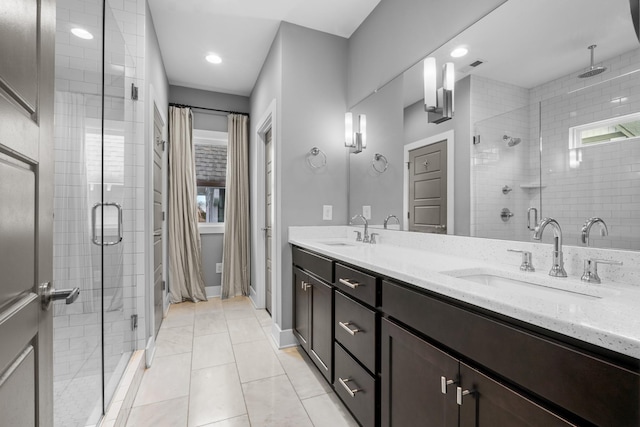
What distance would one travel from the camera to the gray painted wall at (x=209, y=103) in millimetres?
3818

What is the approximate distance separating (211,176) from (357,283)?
129 inches

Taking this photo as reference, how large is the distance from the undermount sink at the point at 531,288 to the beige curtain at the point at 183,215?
10.9 feet

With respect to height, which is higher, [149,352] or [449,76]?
[449,76]

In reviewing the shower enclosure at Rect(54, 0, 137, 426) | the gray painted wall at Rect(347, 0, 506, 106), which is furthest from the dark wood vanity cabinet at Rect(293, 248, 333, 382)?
the gray painted wall at Rect(347, 0, 506, 106)

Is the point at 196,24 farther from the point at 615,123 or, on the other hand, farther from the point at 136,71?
the point at 615,123

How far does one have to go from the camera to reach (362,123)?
253 cm

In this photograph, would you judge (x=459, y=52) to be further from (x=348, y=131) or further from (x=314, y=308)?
(x=314, y=308)

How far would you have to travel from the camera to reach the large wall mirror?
101 cm

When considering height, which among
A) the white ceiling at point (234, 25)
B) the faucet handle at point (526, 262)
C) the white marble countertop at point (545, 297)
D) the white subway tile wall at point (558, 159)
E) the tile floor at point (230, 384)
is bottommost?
the tile floor at point (230, 384)

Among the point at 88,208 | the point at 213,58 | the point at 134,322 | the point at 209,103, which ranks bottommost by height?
the point at 134,322

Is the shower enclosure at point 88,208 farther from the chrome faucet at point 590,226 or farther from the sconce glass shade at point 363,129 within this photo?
the chrome faucet at point 590,226

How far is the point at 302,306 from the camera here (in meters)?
2.23

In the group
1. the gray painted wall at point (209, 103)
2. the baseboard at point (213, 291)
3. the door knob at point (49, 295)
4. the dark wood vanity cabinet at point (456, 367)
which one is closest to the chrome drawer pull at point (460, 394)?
the dark wood vanity cabinet at point (456, 367)

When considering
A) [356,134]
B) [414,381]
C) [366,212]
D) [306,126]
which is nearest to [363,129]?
[356,134]
